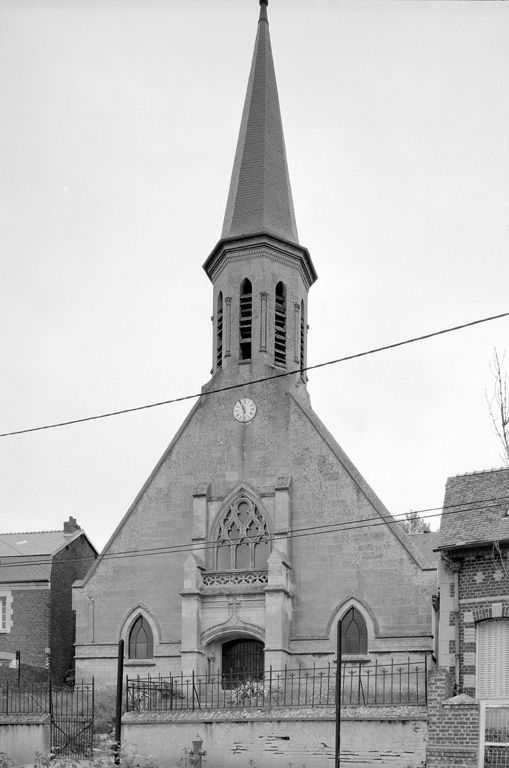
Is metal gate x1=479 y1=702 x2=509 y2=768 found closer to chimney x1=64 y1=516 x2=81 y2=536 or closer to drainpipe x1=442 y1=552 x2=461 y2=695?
drainpipe x1=442 y1=552 x2=461 y2=695

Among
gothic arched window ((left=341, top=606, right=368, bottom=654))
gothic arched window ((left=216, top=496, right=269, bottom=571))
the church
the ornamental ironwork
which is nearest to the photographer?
gothic arched window ((left=341, top=606, right=368, bottom=654))

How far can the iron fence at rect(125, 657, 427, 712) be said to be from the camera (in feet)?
97.4

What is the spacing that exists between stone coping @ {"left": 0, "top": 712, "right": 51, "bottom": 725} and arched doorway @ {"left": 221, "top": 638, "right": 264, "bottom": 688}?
8565mm

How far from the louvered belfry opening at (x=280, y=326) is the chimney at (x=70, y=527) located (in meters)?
11.4

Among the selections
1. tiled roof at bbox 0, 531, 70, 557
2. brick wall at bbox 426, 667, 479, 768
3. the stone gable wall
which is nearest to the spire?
the stone gable wall

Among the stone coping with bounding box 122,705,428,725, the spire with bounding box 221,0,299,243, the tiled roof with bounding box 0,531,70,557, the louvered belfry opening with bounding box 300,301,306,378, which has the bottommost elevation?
the stone coping with bounding box 122,705,428,725

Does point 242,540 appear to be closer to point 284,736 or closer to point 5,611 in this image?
point 5,611

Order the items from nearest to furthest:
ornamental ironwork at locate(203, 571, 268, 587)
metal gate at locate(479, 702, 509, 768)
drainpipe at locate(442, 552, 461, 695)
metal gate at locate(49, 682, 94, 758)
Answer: metal gate at locate(479, 702, 509, 768), drainpipe at locate(442, 552, 461, 695), metal gate at locate(49, 682, 94, 758), ornamental ironwork at locate(203, 571, 268, 587)

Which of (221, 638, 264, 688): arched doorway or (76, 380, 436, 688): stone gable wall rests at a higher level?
(76, 380, 436, 688): stone gable wall

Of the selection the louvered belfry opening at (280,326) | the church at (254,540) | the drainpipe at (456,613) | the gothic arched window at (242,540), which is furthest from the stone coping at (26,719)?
the louvered belfry opening at (280,326)

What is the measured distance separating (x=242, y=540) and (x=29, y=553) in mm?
10449

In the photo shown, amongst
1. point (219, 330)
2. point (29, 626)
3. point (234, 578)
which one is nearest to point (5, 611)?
point (29, 626)

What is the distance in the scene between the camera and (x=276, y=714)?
91.2ft

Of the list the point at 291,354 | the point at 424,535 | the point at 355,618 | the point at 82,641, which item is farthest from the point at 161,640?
the point at 424,535
